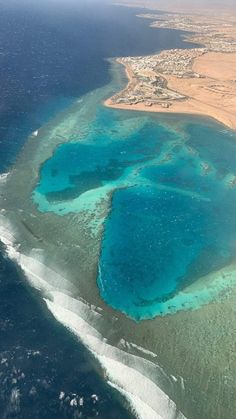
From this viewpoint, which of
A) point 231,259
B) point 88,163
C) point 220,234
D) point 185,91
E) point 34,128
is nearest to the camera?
point 231,259

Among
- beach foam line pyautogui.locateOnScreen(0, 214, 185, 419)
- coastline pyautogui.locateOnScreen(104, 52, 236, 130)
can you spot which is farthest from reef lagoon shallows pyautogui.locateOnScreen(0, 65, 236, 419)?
coastline pyautogui.locateOnScreen(104, 52, 236, 130)

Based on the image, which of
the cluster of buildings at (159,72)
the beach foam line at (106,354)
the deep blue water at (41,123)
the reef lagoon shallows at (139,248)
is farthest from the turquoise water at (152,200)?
the cluster of buildings at (159,72)

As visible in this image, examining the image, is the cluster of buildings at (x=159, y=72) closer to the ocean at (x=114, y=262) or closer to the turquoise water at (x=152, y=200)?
the ocean at (x=114, y=262)

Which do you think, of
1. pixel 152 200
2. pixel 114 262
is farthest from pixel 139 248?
pixel 152 200

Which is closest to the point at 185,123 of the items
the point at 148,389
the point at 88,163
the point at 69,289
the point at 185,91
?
the point at 185,91

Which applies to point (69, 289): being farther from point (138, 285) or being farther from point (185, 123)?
point (185, 123)

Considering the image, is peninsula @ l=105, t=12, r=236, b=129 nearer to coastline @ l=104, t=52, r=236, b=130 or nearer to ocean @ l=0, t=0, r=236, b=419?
coastline @ l=104, t=52, r=236, b=130
